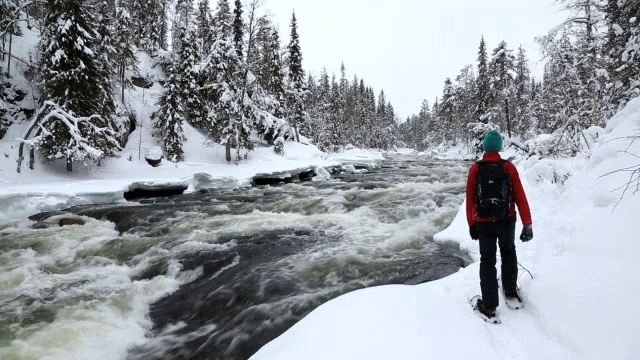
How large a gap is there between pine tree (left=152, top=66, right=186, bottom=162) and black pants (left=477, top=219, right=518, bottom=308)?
91.2 feet

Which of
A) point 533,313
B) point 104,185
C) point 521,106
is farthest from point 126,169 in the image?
point 521,106

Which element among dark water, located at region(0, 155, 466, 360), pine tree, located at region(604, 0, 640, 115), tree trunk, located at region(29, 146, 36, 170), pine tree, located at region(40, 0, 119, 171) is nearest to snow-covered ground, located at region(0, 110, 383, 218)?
tree trunk, located at region(29, 146, 36, 170)

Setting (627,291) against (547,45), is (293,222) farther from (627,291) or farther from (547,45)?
(547,45)

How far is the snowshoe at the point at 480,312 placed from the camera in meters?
3.43

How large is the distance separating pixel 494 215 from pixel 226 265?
5.68 m

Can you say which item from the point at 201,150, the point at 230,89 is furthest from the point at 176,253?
the point at 201,150

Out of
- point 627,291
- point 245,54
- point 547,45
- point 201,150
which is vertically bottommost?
point 627,291

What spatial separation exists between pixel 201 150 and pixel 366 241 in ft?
84.9

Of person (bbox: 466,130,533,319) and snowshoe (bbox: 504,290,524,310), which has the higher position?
person (bbox: 466,130,533,319)

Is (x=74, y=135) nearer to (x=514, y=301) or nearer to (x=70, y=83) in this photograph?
(x=70, y=83)

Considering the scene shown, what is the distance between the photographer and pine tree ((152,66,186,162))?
27.4 m


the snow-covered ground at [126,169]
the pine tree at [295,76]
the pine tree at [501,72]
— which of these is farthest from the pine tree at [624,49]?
the pine tree at [295,76]

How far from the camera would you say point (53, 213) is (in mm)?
12000

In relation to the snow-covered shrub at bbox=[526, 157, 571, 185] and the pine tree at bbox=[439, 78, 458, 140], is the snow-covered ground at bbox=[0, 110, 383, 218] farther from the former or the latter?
the pine tree at bbox=[439, 78, 458, 140]
